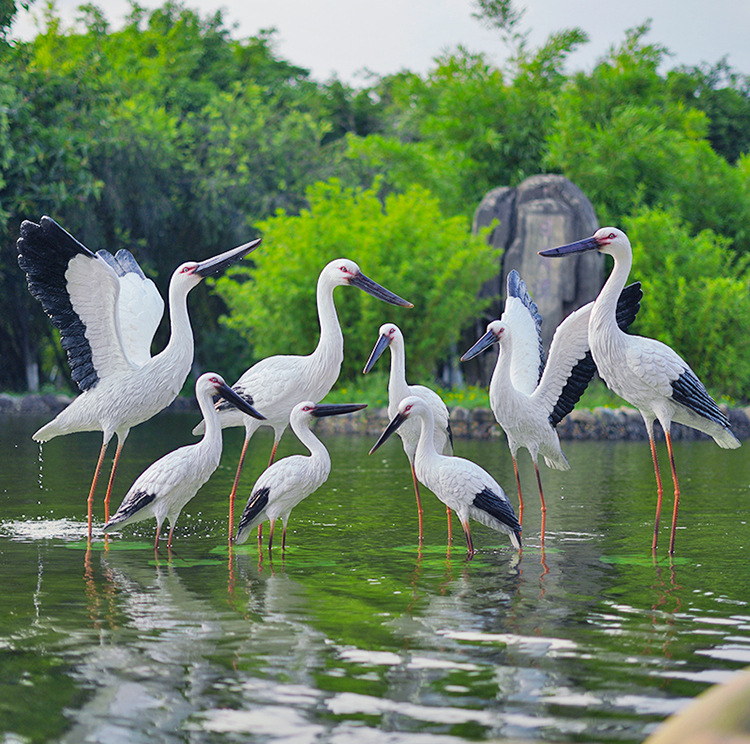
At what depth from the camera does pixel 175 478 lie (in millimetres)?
6980

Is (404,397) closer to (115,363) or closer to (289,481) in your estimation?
(289,481)

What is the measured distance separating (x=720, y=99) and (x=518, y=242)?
20.6 metres

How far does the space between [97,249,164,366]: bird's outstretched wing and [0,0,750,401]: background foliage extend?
13.6 m

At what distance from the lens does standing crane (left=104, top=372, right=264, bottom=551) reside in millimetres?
7004

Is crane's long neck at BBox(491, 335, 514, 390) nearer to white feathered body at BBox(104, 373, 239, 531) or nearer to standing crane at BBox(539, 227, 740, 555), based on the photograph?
standing crane at BBox(539, 227, 740, 555)

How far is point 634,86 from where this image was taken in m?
29.6

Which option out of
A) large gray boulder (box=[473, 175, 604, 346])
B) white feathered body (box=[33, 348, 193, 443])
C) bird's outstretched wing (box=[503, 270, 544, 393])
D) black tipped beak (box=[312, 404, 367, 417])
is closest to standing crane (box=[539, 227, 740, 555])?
bird's outstretched wing (box=[503, 270, 544, 393])

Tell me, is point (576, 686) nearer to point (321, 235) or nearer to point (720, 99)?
point (321, 235)

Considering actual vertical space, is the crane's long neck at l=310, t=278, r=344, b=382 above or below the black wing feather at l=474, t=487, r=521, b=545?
above

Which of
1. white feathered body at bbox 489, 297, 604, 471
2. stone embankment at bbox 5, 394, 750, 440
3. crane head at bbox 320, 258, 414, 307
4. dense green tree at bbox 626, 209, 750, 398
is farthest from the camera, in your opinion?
dense green tree at bbox 626, 209, 750, 398

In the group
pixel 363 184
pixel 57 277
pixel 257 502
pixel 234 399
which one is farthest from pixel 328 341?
pixel 363 184

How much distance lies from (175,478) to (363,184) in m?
27.3

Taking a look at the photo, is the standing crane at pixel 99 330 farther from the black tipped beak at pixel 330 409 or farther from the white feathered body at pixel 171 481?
the black tipped beak at pixel 330 409

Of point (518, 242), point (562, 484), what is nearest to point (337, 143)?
point (518, 242)
